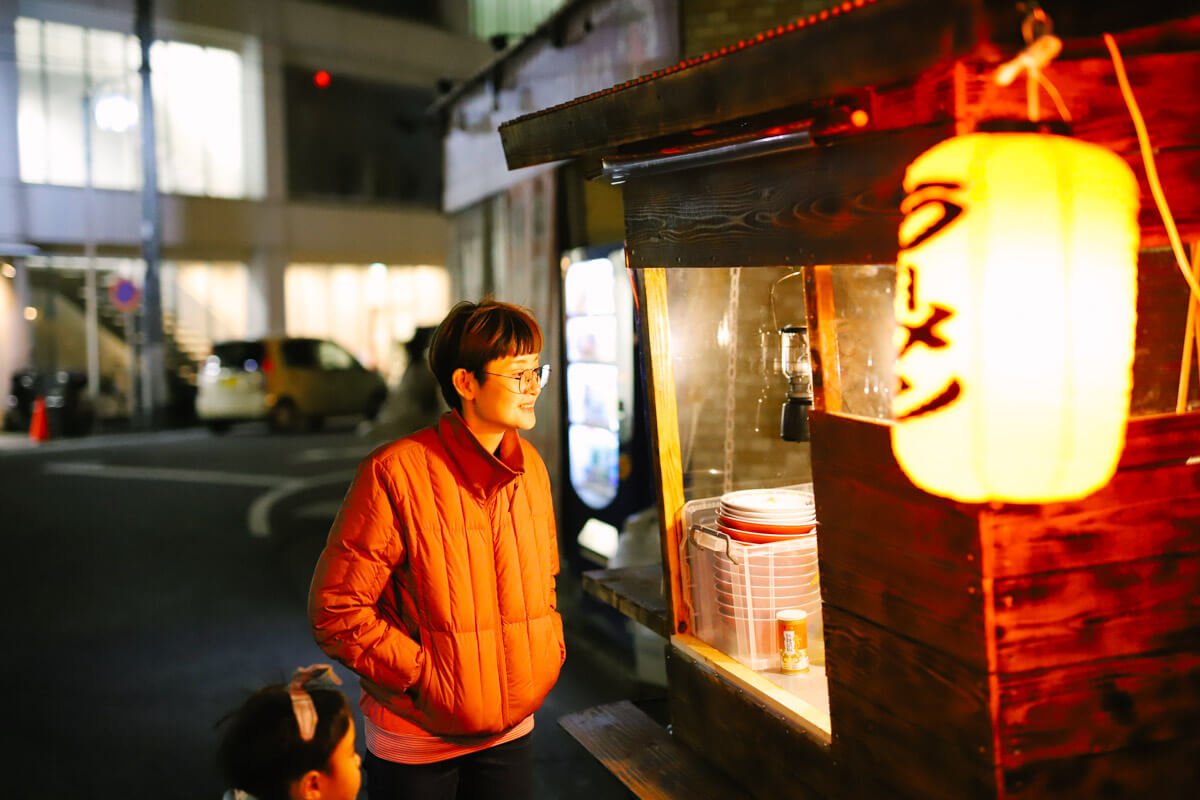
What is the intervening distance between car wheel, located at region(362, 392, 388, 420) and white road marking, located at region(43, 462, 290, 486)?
6348 mm

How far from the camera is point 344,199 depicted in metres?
26.8

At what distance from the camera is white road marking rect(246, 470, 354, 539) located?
1097cm

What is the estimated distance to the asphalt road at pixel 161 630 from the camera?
5.38 m

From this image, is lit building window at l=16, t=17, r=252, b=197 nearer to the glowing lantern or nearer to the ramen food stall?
the ramen food stall

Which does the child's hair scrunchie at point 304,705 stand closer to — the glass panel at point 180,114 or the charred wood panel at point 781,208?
the charred wood panel at point 781,208

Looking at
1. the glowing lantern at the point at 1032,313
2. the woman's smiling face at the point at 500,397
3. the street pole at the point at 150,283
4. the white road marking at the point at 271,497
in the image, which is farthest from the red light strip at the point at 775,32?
the street pole at the point at 150,283

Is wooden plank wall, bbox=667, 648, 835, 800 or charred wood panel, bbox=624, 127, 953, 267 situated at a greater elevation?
charred wood panel, bbox=624, 127, 953, 267

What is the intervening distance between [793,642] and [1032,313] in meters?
2.24

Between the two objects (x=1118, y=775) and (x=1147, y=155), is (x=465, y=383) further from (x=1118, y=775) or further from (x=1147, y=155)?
(x=1118, y=775)

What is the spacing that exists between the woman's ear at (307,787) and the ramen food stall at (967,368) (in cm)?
169

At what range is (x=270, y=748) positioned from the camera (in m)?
2.36

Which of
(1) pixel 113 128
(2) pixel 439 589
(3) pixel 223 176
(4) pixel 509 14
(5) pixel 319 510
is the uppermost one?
(4) pixel 509 14

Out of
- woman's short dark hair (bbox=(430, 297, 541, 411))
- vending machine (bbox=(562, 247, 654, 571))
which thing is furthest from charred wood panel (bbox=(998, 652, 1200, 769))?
vending machine (bbox=(562, 247, 654, 571))

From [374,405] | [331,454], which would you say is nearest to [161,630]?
[331,454]
